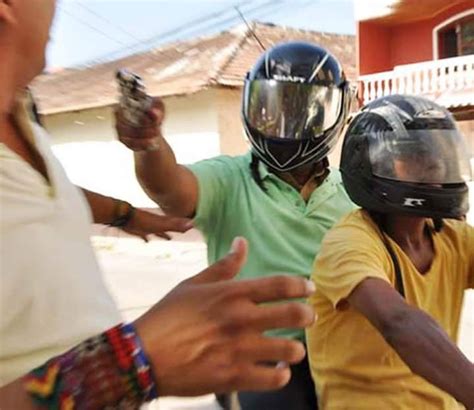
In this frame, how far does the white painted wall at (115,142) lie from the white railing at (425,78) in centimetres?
314

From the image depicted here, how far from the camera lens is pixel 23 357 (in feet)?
2.78

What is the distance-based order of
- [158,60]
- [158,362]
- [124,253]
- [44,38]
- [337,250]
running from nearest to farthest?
1. [158,362]
2. [44,38]
3. [337,250]
4. [124,253]
5. [158,60]

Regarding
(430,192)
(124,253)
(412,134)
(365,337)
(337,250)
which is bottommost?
(124,253)

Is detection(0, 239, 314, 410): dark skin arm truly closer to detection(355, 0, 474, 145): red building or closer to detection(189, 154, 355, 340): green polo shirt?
detection(189, 154, 355, 340): green polo shirt

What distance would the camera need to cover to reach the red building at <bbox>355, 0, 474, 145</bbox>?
13377mm

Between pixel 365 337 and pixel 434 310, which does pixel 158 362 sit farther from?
pixel 434 310

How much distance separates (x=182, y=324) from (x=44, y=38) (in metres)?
0.46

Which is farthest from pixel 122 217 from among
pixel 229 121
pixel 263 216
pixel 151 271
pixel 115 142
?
pixel 115 142

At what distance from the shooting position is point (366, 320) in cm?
159

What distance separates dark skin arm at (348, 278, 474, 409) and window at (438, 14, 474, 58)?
14644mm

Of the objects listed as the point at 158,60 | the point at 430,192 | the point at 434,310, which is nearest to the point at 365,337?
the point at 434,310

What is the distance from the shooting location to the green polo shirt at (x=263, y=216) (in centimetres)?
197

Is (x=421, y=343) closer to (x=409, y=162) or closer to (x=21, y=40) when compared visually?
(x=409, y=162)

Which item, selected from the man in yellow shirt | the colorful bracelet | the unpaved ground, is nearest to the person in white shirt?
the colorful bracelet
